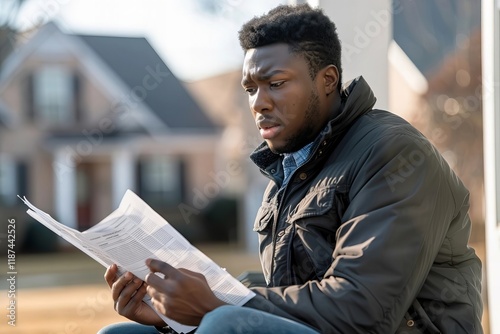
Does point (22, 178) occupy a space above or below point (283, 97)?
below

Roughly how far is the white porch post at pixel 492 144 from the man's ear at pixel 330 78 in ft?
3.14

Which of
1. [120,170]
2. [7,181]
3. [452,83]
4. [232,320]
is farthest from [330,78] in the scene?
[120,170]

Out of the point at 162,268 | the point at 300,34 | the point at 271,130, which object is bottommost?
the point at 162,268

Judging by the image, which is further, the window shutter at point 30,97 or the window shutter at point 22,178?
the window shutter at point 30,97

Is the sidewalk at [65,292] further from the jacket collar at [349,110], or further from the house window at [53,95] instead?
the house window at [53,95]

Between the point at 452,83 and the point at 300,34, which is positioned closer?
the point at 300,34

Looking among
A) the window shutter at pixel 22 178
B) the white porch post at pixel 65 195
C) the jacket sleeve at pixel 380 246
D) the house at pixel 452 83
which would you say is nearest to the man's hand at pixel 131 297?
the jacket sleeve at pixel 380 246

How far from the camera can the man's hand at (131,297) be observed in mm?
1909

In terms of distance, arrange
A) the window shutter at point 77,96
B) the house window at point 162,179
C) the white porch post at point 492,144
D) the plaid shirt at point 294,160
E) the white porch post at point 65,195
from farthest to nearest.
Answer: the house window at point 162,179, the window shutter at point 77,96, the white porch post at point 65,195, the white porch post at point 492,144, the plaid shirt at point 294,160

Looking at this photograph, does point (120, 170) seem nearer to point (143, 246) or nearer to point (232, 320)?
point (143, 246)

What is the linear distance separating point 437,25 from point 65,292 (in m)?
6.47

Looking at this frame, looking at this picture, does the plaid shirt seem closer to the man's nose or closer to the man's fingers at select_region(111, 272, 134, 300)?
the man's nose

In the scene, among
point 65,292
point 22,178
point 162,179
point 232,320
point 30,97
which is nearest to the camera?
point 232,320

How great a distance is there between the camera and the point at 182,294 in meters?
1.66
